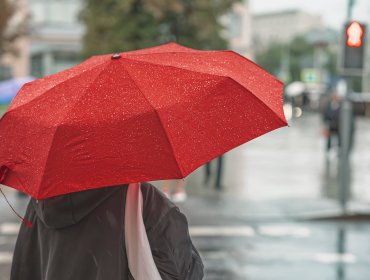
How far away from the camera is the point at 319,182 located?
14.5 meters

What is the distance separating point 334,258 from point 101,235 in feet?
18.8

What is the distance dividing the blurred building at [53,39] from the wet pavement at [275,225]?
106 feet

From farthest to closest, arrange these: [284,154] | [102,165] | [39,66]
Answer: [39,66], [284,154], [102,165]

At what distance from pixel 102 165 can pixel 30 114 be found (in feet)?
1.48

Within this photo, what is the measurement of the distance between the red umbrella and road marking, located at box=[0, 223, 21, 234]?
6.55 m

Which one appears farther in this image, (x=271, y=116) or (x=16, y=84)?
(x=16, y=84)

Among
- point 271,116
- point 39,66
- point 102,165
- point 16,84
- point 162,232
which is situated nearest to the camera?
point 102,165

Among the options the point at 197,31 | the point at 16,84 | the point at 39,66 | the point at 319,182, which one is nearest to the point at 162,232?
the point at 16,84

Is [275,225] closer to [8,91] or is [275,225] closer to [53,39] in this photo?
[8,91]

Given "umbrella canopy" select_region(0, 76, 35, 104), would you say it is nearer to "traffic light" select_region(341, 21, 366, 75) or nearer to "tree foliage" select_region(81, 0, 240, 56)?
"traffic light" select_region(341, 21, 366, 75)

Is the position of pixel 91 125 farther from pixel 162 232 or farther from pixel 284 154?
pixel 284 154

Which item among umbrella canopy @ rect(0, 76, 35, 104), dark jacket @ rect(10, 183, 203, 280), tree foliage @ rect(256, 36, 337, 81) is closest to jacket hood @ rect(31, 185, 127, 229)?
dark jacket @ rect(10, 183, 203, 280)

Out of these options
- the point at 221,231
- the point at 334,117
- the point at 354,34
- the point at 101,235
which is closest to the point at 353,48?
the point at 354,34

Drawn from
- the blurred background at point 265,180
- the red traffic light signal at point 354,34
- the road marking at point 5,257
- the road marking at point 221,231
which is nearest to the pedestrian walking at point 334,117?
the blurred background at point 265,180
